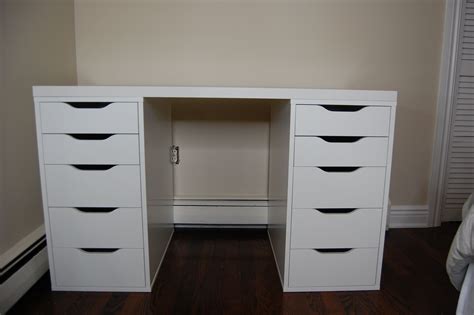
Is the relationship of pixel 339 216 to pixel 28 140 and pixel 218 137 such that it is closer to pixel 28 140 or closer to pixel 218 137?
pixel 218 137

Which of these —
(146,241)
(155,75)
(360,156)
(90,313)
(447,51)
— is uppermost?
(447,51)

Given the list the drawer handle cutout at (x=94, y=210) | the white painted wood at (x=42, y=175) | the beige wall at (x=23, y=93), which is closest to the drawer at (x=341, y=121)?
the drawer handle cutout at (x=94, y=210)

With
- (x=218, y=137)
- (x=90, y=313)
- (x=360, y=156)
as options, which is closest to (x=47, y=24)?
(x=218, y=137)

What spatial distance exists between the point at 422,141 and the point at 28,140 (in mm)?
1866

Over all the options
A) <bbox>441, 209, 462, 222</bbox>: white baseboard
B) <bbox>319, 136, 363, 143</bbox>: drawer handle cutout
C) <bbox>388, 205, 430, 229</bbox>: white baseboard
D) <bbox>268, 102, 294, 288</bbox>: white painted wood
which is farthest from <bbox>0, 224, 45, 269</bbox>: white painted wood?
<bbox>441, 209, 462, 222</bbox>: white baseboard

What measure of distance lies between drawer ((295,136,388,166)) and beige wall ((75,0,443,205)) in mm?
583

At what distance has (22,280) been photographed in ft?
3.34

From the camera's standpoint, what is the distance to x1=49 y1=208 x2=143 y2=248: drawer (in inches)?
39.4

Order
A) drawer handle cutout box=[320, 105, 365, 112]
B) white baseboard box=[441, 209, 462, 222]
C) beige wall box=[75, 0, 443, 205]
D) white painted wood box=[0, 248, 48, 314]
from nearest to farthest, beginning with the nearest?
white painted wood box=[0, 248, 48, 314] → drawer handle cutout box=[320, 105, 365, 112] → beige wall box=[75, 0, 443, 205] → white baseboard box=[441, 209, 462, 222]

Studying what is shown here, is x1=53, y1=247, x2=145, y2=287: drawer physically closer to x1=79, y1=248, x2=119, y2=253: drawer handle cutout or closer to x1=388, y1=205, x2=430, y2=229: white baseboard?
x1=79, y1=248, x2=119, y2=253: drawer handle cutout

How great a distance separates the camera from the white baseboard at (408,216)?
1.62m

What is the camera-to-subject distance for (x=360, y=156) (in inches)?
39.3

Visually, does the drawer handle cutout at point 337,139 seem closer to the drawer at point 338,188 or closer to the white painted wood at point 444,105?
the drawer at point 338,188

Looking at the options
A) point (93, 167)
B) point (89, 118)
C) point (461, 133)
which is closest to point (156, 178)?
point (93, 167)
